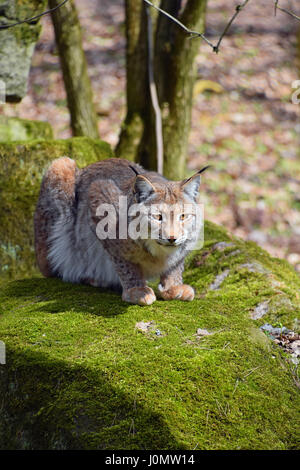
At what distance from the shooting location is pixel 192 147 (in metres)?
9.75

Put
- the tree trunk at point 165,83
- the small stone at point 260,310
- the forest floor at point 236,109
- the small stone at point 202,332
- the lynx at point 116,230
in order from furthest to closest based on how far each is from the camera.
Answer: the forest floor at point 236,109
the tree trunk at point 165,83
the small stone at point 260,310
the lynx at point 116,230
the small stone at point 202,332

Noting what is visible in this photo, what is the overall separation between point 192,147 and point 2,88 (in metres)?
4.91

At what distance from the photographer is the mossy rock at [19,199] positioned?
200 inches

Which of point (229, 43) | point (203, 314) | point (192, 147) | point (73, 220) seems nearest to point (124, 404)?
point (203, 314)

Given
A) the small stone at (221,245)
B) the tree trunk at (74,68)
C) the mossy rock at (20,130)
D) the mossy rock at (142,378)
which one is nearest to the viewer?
the mossy rock at (142,378)

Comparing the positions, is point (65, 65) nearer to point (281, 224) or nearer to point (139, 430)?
Answer: point (281, 224)

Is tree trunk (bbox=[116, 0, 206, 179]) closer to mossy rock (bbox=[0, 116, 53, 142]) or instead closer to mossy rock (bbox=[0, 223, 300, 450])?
mossy rock (bbox=[0, 116, 53, 142])

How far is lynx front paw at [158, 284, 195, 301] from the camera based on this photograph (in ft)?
12.6

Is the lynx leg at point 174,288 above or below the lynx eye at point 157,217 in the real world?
below

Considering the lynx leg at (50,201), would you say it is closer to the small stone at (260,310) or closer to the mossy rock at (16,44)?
the mossy rock at (16,44)

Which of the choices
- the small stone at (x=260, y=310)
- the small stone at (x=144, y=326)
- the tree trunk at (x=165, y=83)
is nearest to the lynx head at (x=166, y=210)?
the small stone at (x=144, y=326)

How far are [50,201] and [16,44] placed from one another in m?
2.07

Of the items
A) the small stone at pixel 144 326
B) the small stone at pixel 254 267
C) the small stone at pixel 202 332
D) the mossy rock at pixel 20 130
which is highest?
the mossy rock at pixel 20 130

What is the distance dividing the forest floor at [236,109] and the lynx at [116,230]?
3762mm
